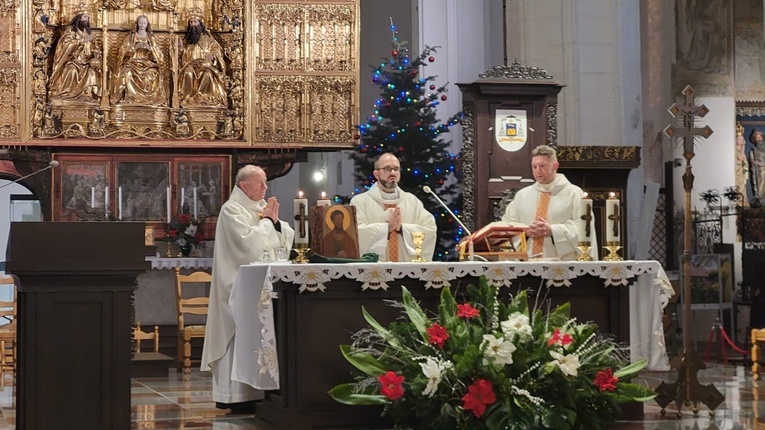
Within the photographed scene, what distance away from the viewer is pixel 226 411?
8.95m

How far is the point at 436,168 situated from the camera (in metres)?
15.0

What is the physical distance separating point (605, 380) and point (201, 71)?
10164mm

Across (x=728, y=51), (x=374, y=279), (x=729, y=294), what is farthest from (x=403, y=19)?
(x=374, y=279)

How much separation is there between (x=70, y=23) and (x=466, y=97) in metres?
5.38

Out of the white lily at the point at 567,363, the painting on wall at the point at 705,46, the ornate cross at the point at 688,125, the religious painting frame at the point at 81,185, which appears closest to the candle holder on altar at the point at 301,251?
the white lily at the point at 567,363

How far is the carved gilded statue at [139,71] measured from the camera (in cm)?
1557

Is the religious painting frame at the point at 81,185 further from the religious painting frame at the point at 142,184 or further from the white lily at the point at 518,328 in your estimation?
the white lily at the point at 518,328

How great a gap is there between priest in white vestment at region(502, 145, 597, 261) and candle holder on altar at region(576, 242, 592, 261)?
328 mm

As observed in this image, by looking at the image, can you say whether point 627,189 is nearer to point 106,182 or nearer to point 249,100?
point 249,100

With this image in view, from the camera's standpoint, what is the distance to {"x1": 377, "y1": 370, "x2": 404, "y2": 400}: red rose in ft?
21.2

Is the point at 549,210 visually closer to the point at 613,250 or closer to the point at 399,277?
the point at 613,250

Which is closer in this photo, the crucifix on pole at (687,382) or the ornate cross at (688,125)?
the crucifix on pole at (687,382)

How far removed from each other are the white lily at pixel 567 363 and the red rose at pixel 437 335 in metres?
0.57

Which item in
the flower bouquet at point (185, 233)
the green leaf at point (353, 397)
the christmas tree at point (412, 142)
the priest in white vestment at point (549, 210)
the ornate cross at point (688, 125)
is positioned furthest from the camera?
the flower bouquet at point (185, 233)
